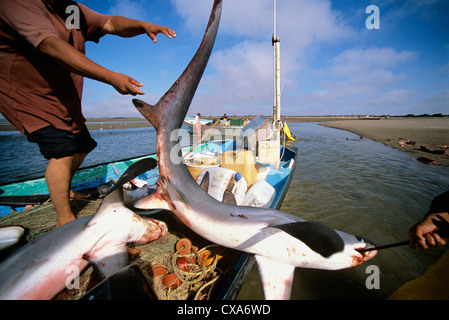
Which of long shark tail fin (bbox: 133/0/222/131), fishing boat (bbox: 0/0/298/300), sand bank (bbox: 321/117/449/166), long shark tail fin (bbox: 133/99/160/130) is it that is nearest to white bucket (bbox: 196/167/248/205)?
fishing boat (bbox: 0/0/298/300)

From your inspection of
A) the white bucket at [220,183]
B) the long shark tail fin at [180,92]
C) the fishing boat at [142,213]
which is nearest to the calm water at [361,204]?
the fishing boat at [142,213]

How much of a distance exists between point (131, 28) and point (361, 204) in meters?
6.06

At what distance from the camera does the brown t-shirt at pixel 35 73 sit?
137 centimetres

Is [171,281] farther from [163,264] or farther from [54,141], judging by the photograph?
[54,141]

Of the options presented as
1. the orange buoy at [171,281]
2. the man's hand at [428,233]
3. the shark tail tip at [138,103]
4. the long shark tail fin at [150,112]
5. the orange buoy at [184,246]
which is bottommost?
the orange buoy at [171,281]

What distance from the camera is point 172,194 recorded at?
199cm

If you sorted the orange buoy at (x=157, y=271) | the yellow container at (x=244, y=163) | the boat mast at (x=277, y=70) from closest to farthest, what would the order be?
1. the orange buoy at (x=157, y=271)
2. the yellow container at (x=244, y=163)
3. the boat mast at (x=277, y=70)

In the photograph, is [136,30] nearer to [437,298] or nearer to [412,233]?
[412,233]

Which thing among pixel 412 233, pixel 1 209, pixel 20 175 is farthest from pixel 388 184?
pixel 20 175

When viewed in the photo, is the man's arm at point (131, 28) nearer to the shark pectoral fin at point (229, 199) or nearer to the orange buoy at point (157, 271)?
the shark pectoral fin at point (229, 199)

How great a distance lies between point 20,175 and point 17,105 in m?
7.40

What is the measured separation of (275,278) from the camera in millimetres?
1793

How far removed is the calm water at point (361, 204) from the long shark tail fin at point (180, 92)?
233 cm

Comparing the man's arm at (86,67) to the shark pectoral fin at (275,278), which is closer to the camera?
the man's arm at (86,67)
